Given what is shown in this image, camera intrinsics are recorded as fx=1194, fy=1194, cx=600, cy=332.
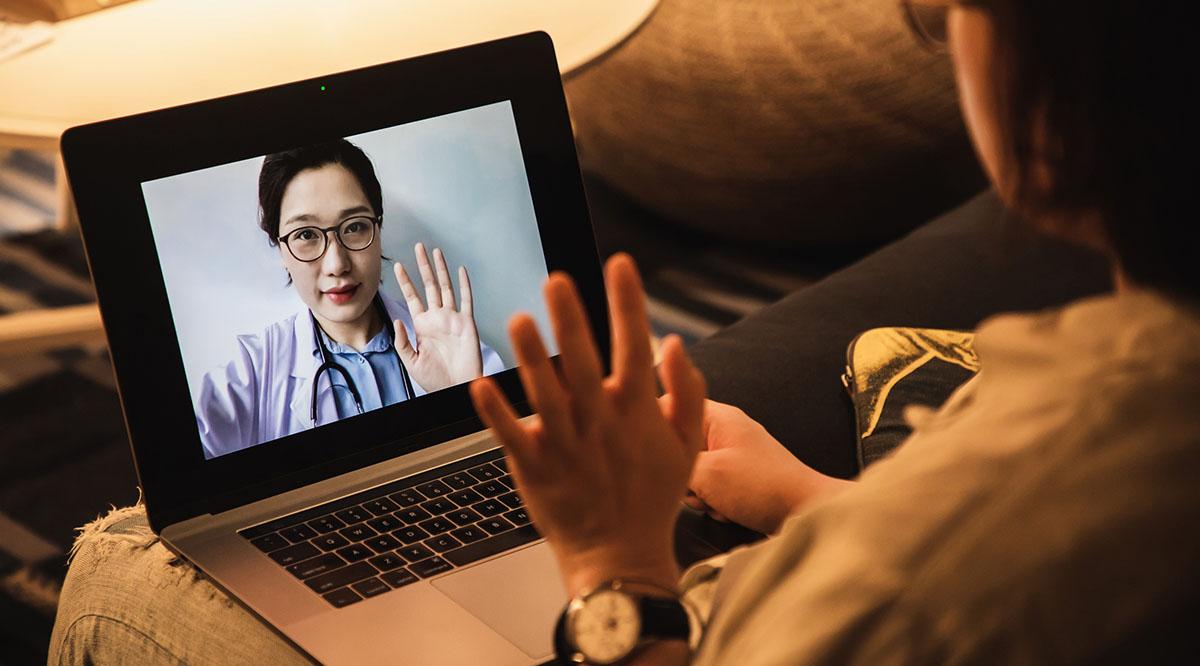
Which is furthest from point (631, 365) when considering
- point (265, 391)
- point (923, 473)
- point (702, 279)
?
point (702, 279)

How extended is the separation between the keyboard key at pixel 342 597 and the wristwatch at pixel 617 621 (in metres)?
0.21

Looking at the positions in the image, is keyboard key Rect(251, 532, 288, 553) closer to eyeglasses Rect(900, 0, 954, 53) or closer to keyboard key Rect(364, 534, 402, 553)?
keyboard key Rect(364, 534, 402, 553)

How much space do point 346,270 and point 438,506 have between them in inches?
7.7

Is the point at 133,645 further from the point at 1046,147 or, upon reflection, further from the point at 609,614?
the point at 1046,147

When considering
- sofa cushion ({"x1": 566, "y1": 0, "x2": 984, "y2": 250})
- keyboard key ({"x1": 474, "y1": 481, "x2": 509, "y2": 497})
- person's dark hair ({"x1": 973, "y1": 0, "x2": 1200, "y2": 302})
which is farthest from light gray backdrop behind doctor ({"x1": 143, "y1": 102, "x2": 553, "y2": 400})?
sofa cushion ({"x1": 566, "y1": 0, "x2": 984, "y2": 250})

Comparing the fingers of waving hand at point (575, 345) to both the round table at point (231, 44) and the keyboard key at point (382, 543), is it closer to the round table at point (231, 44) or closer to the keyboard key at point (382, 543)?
the keyboard key at point (382, 543)

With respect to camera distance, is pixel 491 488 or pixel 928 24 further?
pixel 491 488

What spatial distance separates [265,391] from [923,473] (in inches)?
22.3

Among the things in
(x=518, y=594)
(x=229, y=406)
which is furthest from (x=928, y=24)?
(x=229, y=406)

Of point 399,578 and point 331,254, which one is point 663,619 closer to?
point 399,578

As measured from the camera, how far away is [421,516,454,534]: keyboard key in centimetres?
87

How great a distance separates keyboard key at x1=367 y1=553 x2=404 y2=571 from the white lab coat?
0.40 ft

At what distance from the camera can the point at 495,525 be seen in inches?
34.4

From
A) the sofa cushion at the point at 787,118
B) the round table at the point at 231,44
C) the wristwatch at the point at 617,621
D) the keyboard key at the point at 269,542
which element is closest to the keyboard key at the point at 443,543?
the keyboard key at the point at 269,542
